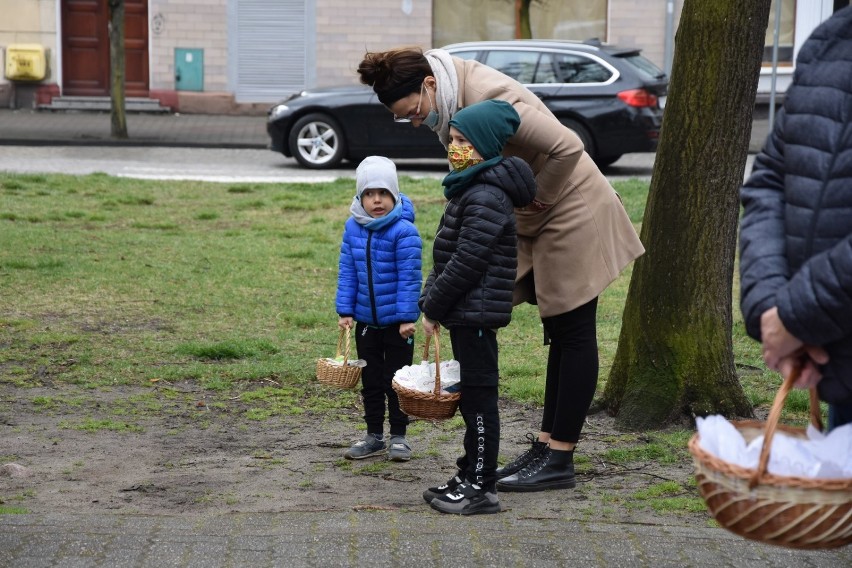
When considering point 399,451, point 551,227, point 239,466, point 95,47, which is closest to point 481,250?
point 551,227

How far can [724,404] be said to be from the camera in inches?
226

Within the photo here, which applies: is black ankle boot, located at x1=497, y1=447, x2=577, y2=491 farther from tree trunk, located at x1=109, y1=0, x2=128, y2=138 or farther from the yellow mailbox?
the yellow mailbox

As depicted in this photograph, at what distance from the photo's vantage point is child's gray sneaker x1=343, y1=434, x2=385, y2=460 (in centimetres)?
549

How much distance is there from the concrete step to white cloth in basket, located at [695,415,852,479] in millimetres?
22418

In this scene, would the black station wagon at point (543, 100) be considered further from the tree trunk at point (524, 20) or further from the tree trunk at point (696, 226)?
the tree trunk at point (696, 226)

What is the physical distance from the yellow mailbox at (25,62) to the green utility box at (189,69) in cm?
253

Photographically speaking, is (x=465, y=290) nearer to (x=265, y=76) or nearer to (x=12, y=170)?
(x=12, y=170)

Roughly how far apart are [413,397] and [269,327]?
11.0 ft

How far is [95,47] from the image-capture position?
2464 cm

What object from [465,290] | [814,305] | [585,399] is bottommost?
[585,399]

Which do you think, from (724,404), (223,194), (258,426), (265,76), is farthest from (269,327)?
(265,76)

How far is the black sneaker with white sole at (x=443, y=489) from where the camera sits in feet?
15.4

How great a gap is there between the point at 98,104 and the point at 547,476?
2093cm

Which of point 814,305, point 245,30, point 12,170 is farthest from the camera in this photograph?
point 245,30
